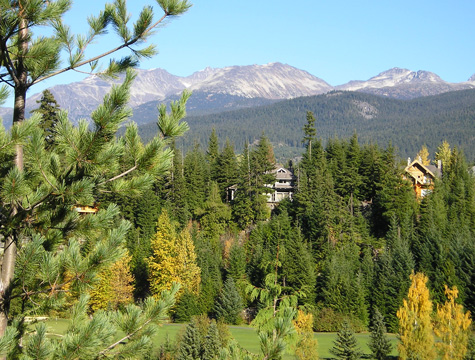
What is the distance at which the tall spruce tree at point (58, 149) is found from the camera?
6324mm

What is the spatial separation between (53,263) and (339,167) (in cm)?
5518

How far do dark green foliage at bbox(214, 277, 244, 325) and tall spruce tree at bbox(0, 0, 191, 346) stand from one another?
39.4m

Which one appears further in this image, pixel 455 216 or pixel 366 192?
pixel 366 192

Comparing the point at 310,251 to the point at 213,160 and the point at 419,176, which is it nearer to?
the point at 419,176

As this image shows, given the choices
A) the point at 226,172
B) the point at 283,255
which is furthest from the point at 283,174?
the point at 283,255

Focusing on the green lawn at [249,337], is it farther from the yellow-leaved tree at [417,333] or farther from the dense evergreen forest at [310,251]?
the yellow-leaved tree at [417,333]

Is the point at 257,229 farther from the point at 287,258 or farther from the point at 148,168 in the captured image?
the point at 148,168

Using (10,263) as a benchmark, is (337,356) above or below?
below

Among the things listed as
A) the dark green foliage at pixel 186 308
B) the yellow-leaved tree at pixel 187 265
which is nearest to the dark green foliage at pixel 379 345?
the dark green foliage at pixel 186 308

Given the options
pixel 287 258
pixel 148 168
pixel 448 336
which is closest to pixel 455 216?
pixel 287 258

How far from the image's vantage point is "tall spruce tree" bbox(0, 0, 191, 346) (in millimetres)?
6324

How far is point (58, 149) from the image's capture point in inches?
275

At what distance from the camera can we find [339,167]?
59.8 metres

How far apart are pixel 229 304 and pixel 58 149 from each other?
40749 millimetres
